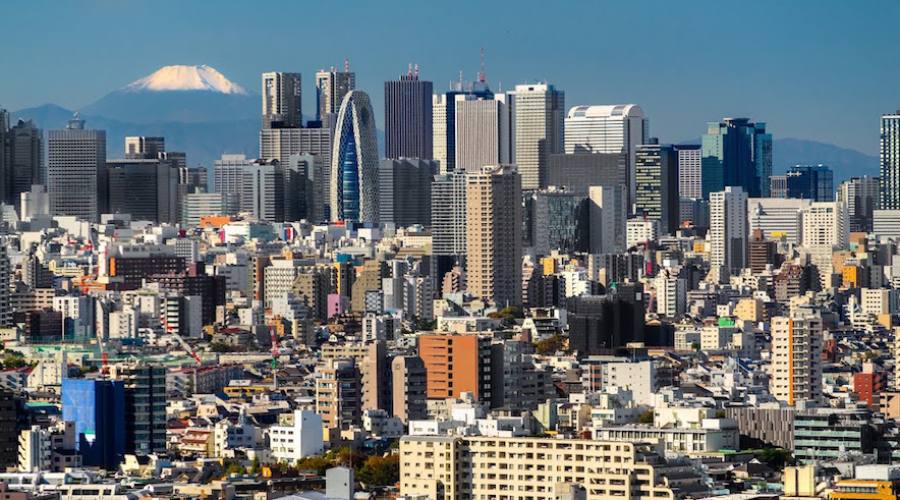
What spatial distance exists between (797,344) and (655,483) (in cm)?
1587

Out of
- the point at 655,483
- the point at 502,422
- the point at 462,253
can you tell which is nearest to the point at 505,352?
the point at 502,422

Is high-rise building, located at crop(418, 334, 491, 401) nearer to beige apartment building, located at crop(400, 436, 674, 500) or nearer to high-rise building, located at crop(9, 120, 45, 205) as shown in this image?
beige apartment building, located at crop(400, 436, 674, 500)

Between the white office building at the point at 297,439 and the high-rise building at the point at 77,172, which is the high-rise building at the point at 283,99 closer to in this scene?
the high-rise building at the point at 77,172

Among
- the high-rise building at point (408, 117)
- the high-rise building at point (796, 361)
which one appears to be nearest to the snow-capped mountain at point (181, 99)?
the high-rise building at point (408, 117)

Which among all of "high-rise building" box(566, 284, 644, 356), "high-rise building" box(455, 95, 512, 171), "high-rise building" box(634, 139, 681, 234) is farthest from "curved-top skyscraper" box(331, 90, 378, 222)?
"high-rise building" box(566, 284, 644, 356)

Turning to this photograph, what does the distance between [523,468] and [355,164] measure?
69530mm

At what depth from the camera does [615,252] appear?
83.6 m

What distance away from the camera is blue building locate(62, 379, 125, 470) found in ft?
115

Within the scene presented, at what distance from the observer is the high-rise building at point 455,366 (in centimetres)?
4122

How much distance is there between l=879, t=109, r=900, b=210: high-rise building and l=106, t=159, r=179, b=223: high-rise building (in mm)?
22795

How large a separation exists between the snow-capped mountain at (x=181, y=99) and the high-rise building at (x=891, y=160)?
114ft

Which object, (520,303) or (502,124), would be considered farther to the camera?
(502,124)

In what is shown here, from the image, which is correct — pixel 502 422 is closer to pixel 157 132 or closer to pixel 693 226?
pixel 693 226

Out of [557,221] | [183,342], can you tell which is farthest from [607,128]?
[183,342]
